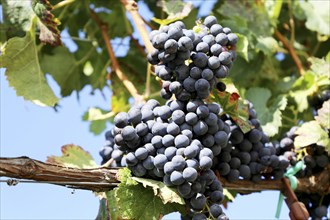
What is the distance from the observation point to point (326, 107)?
74.0 inches

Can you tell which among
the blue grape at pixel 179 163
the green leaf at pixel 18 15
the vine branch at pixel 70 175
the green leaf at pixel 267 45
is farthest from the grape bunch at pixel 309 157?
the green leaf at pixel 18 15

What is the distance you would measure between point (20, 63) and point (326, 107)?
0.90 meters

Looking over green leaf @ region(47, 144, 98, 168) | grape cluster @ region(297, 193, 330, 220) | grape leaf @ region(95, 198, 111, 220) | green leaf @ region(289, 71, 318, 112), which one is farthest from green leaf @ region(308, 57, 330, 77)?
grape leaf @ region(95, 198, 111, 220)

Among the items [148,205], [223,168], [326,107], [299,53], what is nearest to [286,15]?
[299,53]

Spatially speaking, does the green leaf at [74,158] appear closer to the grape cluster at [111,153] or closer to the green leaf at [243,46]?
the grape cluster at [111,153]

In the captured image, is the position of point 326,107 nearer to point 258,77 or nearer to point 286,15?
point 258,77

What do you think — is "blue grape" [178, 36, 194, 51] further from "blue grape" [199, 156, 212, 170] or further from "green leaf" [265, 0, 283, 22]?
"green leaf" [265, 0, 283, 22]

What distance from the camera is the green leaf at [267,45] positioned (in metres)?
2.16

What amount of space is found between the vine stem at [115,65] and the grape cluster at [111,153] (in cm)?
16

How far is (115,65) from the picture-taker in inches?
81.8

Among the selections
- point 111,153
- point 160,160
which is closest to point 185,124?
point 160,160

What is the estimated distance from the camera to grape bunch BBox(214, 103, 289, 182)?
1.66 meters

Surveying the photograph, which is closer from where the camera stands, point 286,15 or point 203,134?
point 203,134

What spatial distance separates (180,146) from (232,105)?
0.87 feet
